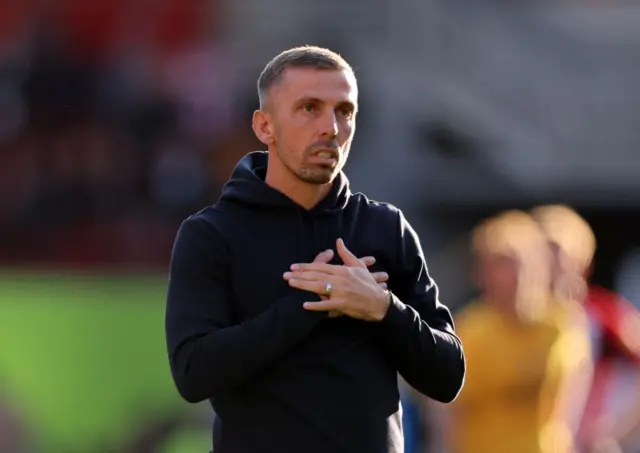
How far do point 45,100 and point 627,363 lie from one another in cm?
886

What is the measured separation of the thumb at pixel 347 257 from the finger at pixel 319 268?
0.03 metres

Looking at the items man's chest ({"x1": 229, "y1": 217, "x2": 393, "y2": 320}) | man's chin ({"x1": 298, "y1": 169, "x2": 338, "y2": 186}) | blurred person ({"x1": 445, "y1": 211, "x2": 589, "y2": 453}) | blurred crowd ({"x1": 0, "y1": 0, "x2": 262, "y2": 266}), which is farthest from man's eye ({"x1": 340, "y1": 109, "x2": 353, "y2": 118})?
blurred crowd ({"x1": 0, "y1": 0, "x2": 262, "y2": 266})

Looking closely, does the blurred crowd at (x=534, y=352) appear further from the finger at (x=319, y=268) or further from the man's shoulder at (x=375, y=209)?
the finger at (x=319, y=268)

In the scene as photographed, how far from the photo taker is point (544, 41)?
47.9 ft

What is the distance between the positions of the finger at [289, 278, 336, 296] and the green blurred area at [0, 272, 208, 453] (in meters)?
5.13

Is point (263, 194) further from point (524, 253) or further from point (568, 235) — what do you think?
point (568, 235)

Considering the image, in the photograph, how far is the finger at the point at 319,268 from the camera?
2.73 meters

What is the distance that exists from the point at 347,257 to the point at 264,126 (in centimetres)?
34

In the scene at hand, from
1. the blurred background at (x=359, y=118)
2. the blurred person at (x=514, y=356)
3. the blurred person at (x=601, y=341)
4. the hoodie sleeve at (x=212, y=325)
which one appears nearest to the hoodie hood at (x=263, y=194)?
the hoodie sleeve at (x=212, y=325)

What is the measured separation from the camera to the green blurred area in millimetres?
7723

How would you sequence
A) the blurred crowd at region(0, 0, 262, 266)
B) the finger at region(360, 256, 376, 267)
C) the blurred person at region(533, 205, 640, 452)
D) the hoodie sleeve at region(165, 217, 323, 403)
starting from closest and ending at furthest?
the hoodie sleeve at region(165, 217, 323, 403) < the finger at region(360, 256, 376, 267) < the blurred person at region(533, 205, 640, 452) < the blurred crowd at region(0, 0, 262, 266)

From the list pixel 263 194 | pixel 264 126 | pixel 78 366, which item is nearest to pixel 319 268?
pixel 263 194

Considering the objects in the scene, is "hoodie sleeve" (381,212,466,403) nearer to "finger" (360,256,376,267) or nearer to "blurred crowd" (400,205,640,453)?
"finger" (360,256,376,267)

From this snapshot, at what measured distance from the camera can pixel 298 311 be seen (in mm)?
2725
